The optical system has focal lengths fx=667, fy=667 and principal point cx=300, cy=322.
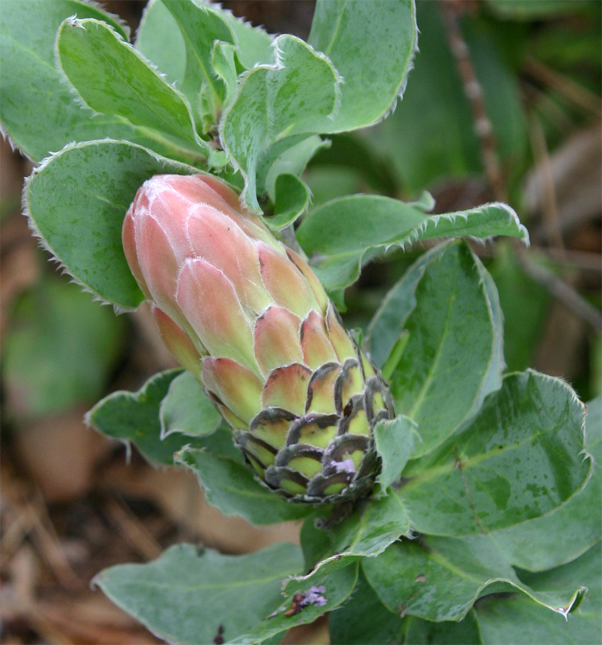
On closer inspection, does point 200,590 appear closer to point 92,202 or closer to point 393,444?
point 393,444

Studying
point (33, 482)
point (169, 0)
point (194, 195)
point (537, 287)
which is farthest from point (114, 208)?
point (33, 482)

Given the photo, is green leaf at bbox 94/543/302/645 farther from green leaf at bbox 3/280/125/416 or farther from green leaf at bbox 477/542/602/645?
green leaf at bbox 3/280/125/416

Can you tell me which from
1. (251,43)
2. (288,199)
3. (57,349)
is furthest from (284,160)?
(57,349)

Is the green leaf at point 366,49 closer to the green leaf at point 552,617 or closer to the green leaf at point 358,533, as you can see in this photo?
the green leaf at point 358,533

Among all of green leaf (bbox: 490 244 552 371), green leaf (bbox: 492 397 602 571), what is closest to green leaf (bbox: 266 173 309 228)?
green leaf (bbox: 492 397 602 571)

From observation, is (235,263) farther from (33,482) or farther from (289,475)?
(33,482)

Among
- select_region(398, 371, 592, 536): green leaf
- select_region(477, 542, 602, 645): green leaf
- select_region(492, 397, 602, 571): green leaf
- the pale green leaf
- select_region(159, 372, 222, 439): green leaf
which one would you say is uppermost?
the pale green leaf
